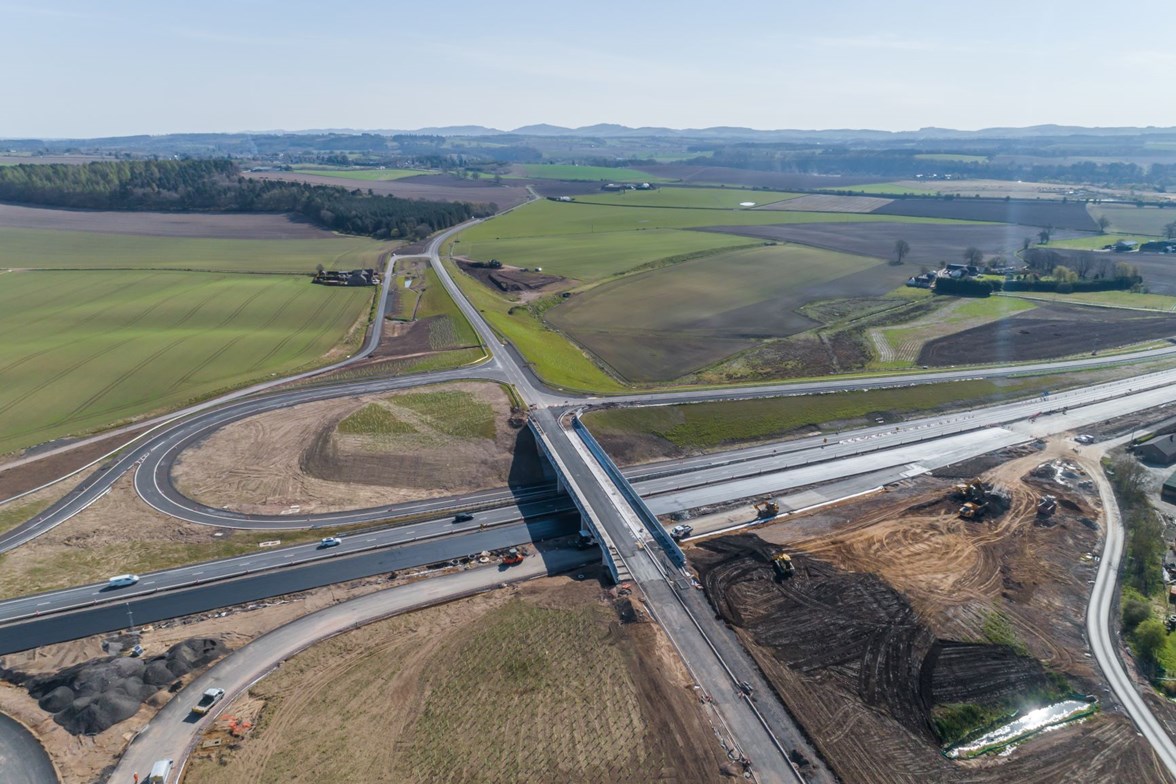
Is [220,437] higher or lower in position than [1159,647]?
higher

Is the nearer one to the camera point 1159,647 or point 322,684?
point 322,684

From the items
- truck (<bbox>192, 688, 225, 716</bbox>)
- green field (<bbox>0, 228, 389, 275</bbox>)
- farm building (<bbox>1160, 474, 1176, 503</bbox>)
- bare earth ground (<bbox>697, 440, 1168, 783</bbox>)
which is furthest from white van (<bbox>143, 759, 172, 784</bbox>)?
green field (<bbox>0, 228, 389, 275</bbox>)

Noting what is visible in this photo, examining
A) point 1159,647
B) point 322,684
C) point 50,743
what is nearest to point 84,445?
point 50,743

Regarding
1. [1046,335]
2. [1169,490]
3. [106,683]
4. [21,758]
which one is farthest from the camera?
[1046,335]

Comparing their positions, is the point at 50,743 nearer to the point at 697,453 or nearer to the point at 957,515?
the point at 697,453

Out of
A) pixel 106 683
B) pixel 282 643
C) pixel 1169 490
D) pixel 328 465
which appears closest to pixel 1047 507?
pixel 1169 490

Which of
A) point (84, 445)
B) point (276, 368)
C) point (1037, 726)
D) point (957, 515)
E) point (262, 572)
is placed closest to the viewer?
point (1037, 726)

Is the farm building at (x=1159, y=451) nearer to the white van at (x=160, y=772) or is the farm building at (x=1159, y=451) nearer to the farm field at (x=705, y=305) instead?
the farm field at (x=705, y=305)

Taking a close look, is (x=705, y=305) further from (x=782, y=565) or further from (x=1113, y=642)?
(x=1113, y=642)

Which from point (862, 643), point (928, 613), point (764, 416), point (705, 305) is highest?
point (705, 305)
